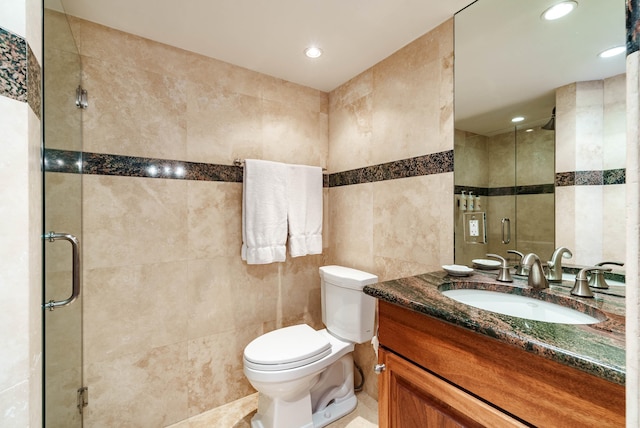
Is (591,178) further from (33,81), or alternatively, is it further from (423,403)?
(33,81)

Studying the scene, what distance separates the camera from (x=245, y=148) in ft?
6.02

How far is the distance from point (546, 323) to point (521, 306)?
13.3 inches

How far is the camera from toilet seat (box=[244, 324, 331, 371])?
134cm

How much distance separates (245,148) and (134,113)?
0.63 meters

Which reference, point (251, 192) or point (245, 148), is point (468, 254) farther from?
point (245, 148)

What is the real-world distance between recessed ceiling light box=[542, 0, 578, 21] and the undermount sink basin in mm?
1075

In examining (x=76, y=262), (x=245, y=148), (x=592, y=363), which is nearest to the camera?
(x=592, y=363)

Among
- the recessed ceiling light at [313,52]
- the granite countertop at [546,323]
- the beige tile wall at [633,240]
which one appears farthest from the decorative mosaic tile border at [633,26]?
the recessed ceiling light at [313,52]

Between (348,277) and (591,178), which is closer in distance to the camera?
(591,178)

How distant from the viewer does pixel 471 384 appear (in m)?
0.74

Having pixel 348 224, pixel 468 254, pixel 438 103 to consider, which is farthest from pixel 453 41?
pixel 348 224

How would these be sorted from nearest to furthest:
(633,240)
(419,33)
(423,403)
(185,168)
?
(633,240)
(423,403)
(419,33)
(185,168)

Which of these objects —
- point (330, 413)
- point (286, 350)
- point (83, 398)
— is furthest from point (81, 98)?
point (330, 413)

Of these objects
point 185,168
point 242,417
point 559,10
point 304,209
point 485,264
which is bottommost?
point 242,417
